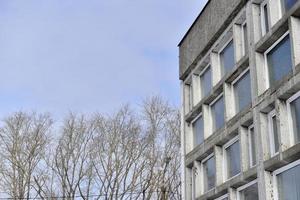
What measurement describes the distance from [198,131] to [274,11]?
4.63 meters

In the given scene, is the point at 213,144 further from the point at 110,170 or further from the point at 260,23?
the point at 110,170

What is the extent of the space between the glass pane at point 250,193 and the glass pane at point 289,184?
874 millimetres

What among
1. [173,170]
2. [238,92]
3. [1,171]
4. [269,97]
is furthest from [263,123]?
[1,171]

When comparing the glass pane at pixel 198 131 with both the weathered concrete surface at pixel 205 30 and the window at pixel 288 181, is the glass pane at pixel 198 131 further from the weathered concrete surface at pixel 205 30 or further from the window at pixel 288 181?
the window at pixel 288 181

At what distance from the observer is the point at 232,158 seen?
37.4 ft

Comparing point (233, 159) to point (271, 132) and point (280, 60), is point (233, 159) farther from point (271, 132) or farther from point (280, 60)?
point (280, 60)

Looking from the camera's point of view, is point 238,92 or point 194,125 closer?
point 238,92

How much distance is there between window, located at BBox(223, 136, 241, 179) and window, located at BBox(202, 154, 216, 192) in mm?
475

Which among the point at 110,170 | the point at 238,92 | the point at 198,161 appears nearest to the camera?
the point at 238,92

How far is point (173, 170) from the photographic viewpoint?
89.1ft

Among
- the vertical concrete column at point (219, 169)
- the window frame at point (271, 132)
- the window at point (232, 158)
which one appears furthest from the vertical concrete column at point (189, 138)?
the window frame at point (271, 132)

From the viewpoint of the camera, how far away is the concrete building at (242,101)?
9.08 meters

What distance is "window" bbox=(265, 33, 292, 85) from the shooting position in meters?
9.33

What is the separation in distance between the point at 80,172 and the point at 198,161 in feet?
49.1
